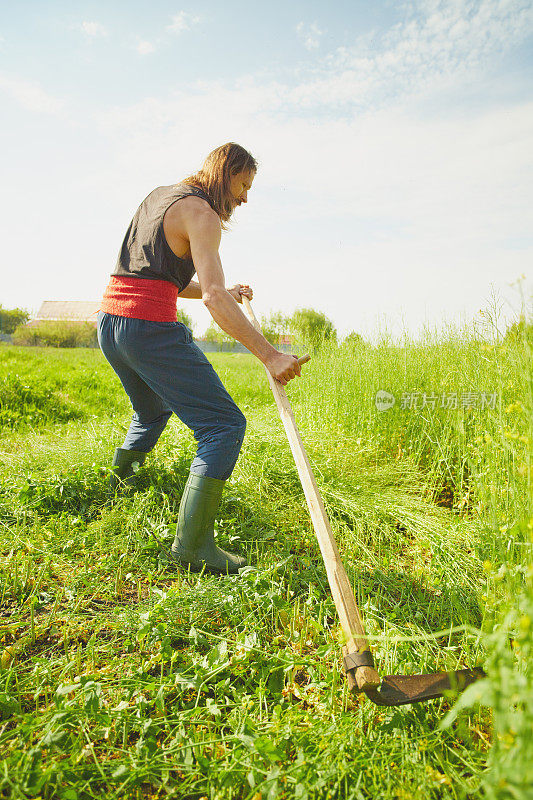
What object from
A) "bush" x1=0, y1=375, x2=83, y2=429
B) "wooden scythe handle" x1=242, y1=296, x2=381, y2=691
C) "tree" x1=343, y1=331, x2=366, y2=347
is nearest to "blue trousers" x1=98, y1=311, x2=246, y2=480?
"wooden scythe handle" x1=242, y1=296, x2=381, y2=691

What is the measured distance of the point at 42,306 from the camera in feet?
99.8

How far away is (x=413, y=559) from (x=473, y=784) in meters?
1.40

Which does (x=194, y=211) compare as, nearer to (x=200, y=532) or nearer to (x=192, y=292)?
(x=192, y=292)

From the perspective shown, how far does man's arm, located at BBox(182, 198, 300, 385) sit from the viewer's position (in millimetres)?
2105

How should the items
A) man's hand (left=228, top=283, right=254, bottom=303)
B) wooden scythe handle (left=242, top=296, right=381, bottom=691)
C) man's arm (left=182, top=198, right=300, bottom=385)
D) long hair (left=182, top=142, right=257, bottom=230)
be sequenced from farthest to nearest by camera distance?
man's hand (left=228, top=283, right=254, bottom=303) → long hair (left=182, top=142, right=257, bottom=230) → man's arm (left=182, top=198, right=300, bottom=385) → wooden scythe handle (left=242, top=296, right=381, bottom=691)

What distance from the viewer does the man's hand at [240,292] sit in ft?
11.1

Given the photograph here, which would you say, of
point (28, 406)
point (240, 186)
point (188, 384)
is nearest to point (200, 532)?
point (188, 384)

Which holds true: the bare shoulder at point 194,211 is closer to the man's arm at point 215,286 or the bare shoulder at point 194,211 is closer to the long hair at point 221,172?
the man's arm at point 215,286

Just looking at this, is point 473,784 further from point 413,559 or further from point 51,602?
point 51,602

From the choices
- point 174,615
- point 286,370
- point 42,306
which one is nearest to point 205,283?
point 286,370

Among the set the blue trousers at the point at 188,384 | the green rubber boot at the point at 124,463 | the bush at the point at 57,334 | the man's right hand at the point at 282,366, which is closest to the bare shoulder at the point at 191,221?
the blue trousers at the point at 188,384

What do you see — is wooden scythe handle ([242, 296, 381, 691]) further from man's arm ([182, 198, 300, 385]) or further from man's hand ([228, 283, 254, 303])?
man's hand ([228, 283, 254, 303])

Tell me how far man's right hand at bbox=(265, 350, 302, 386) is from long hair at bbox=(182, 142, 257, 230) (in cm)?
79

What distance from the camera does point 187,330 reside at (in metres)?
2.44
